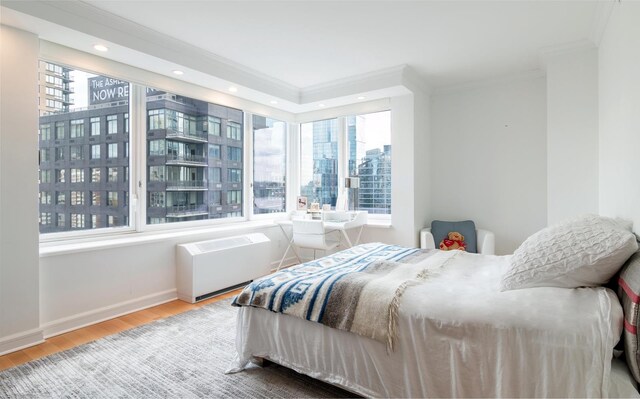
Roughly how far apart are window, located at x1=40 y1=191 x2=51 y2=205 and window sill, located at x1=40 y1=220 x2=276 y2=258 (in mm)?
349

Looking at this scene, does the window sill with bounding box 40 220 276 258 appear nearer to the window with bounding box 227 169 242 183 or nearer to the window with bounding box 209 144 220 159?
the window with bounding box 227 169 242 183

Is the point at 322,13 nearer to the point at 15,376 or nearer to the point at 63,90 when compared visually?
the point at 63,90

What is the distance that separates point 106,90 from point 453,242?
4.15 meters

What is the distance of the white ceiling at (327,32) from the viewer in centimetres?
254

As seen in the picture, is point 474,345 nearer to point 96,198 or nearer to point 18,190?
point 18,190

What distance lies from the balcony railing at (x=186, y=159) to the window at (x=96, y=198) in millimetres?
774

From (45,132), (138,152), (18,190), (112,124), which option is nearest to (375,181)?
(138,152)

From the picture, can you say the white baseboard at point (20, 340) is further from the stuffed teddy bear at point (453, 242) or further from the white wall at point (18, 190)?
the stuffed teddy bear at point (453, 242)

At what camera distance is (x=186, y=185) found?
12.8ft

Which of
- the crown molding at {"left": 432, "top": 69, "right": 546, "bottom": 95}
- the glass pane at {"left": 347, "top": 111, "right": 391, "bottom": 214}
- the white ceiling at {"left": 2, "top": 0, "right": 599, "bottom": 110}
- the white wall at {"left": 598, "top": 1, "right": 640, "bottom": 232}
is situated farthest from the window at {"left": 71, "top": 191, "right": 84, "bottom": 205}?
the crown molding at {"left": 432, "top": 69, "right": 546, "bottom": 95}

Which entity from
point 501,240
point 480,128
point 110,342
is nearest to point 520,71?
point 480,128

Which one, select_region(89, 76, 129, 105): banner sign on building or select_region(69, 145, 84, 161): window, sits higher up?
select_region(89, 76, 129, 105): banner sign on building

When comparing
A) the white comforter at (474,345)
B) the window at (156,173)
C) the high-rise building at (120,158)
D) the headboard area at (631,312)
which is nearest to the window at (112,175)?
the high-rise building at (120,158)

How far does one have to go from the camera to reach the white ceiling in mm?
2541
